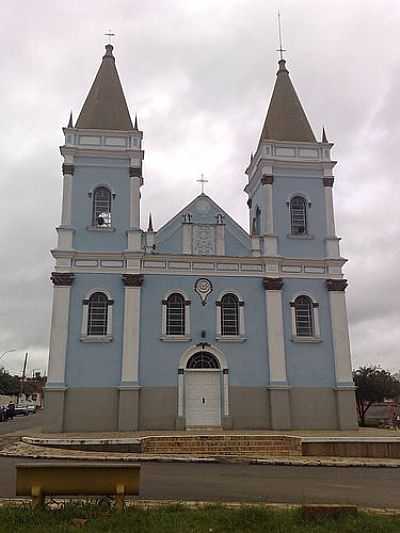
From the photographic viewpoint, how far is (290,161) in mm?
25203

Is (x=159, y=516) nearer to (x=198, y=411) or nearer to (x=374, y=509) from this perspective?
(x=374, y=509)

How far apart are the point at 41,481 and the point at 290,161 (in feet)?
67.2

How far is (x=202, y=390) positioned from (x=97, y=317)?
16.8 ft

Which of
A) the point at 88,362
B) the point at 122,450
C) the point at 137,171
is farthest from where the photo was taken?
the point at 137,171

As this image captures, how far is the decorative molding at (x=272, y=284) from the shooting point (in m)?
23.3

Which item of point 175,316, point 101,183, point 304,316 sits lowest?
point 175,316

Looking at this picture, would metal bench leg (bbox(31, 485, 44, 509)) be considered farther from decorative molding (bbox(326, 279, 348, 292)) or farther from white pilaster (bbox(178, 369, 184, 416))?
decorative molding (bbox(326, 279, 348, 292))

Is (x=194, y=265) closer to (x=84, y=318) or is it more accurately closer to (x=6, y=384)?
(x=84, y=318)

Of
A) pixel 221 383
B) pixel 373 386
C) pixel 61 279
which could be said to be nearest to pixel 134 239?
pixel 61 279

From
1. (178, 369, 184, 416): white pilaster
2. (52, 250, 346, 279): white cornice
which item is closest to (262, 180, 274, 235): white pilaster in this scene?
(52, 250, 346, 279): white cornice

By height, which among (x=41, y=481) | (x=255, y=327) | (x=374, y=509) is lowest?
(x=374, y=509)

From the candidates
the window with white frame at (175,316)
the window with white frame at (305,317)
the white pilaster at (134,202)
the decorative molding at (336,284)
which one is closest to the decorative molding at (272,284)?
the window with white frame at (305,317)

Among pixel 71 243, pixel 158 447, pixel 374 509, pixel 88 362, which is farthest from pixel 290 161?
pixel 374 509

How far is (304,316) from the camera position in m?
23.6
